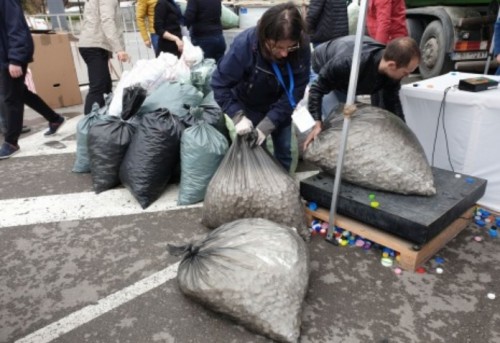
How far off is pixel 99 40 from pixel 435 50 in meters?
4.14

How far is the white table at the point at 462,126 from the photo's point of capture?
2.37 m

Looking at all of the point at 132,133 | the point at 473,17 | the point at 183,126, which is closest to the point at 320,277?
the point at 183,126

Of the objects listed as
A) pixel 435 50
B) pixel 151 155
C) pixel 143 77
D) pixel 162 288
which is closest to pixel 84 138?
pixel 143 77

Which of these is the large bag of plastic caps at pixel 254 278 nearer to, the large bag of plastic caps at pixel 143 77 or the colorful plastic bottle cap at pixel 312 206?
the colorful plastic bottle cap at pixel 312 206

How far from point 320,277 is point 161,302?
793 mm

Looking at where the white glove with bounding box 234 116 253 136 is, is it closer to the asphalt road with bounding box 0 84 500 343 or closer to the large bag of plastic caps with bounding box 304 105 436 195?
the large bag of plastic caps with bounding box 304 105 436 195

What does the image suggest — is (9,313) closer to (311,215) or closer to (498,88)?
(311,215)

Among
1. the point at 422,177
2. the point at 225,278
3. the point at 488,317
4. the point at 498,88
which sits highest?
the point at 498,88

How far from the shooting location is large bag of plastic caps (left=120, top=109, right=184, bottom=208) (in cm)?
260

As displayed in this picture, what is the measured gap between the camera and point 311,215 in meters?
2.41

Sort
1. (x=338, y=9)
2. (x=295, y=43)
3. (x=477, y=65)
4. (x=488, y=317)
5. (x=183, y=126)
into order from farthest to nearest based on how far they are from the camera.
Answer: (x=477, y=65) → (x=338, y=9) → (x=183, y=126) → (x=295, y=43) → (x=488, y=317)

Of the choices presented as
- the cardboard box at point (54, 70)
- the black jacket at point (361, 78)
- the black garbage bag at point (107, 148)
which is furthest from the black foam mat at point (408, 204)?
the cardboard box at point (54, 70)

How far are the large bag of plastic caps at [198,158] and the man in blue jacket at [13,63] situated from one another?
178 cm

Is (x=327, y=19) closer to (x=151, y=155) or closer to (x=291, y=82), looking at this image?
(x=291, y=82)
